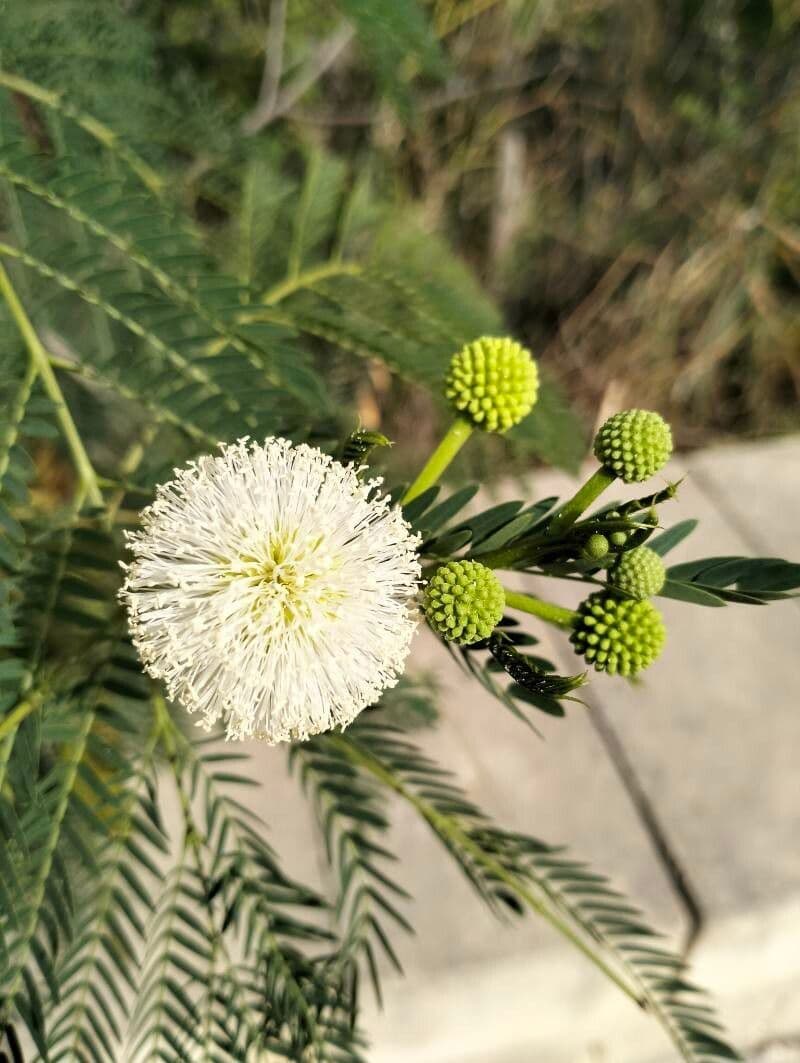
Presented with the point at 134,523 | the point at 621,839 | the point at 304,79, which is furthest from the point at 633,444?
the point at 304,79

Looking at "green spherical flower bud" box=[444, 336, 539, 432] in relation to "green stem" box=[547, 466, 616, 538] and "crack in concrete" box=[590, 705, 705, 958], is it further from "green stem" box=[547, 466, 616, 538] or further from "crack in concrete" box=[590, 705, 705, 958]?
"crack in concrete" box=[590, 705, 705, 958]

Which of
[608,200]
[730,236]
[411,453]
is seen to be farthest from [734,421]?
[411,453]

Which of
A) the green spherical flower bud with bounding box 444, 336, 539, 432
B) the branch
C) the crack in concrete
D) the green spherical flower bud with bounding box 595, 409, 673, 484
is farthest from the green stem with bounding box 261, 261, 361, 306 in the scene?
the crack in concrete

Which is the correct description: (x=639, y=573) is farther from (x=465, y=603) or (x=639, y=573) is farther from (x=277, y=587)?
(x=277, y=587)

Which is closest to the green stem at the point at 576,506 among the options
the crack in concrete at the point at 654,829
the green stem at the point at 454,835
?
the green stem at the point at 454,835

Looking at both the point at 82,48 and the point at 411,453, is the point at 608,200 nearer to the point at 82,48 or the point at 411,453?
the point at 411,453

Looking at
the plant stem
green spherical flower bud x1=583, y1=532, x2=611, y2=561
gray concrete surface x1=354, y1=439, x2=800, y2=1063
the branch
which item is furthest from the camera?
the branch

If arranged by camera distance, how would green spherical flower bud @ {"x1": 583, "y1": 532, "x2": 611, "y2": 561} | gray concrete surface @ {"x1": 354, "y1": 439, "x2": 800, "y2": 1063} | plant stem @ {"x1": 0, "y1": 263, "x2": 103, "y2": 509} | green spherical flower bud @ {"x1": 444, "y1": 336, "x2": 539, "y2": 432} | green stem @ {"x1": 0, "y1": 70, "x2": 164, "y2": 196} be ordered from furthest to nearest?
gray concrete surface @ {"x1": 354, "y1": 439, "x2": 800, "y2": 1063}
green stem @ {"x1": 0, "y1": 70, "x2": 164, "y2": 196}
plant stem @ {"x1": 0, "y1": 263, "x2": 103, "y2": 509}
green spherical flower bud @ {"x1": 444, "y1": 336, "x2": 539, "y2": 432}
green spherical flower bud @ {"x1": 583, "y1": 532, "x2": 611, "y2": 561}
